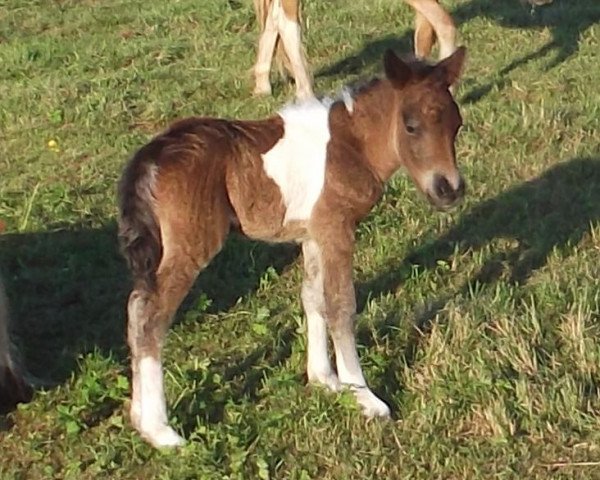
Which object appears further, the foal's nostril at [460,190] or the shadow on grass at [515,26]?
the shadow on grass at [515,26]

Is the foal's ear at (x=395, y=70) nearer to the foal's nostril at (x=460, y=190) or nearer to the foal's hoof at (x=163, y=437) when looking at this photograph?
the foal's nostril at (x=460, y=190)

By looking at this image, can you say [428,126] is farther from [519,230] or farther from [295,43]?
[295,43]

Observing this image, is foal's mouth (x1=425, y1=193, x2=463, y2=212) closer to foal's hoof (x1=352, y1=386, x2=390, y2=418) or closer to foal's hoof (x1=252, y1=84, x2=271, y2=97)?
foal's hoof (x1=352, y1=386, x2=390, y2=418)

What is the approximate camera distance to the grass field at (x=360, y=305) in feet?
14.2

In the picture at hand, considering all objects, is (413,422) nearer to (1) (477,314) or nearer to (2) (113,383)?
(1) (477,314)

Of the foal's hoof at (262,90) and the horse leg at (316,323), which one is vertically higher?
the horse leg at (316,323)

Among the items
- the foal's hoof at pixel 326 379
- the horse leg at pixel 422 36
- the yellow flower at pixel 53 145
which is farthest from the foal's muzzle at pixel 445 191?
the horse leg at pixel 422 36

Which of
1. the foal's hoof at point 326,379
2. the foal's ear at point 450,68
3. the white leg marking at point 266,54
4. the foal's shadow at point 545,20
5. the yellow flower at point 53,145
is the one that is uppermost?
the foal's ear at point 450,68

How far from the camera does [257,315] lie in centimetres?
538

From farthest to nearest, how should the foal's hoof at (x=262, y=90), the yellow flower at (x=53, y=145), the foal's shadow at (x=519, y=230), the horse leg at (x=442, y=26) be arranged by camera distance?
the foal's hoof at (x=262, y=90), the horse leg at (x=442, y=26), the yellow flower at (x=53, y=145), the foal's shadow at (x=519, y=230)

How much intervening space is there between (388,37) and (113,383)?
646 cm

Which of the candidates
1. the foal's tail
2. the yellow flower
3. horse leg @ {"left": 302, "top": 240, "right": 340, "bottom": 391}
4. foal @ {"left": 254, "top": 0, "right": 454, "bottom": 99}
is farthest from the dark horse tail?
the foal's tail

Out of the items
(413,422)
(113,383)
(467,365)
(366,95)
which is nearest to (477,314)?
(467,365)

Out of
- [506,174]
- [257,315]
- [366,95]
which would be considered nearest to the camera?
[366,95]
